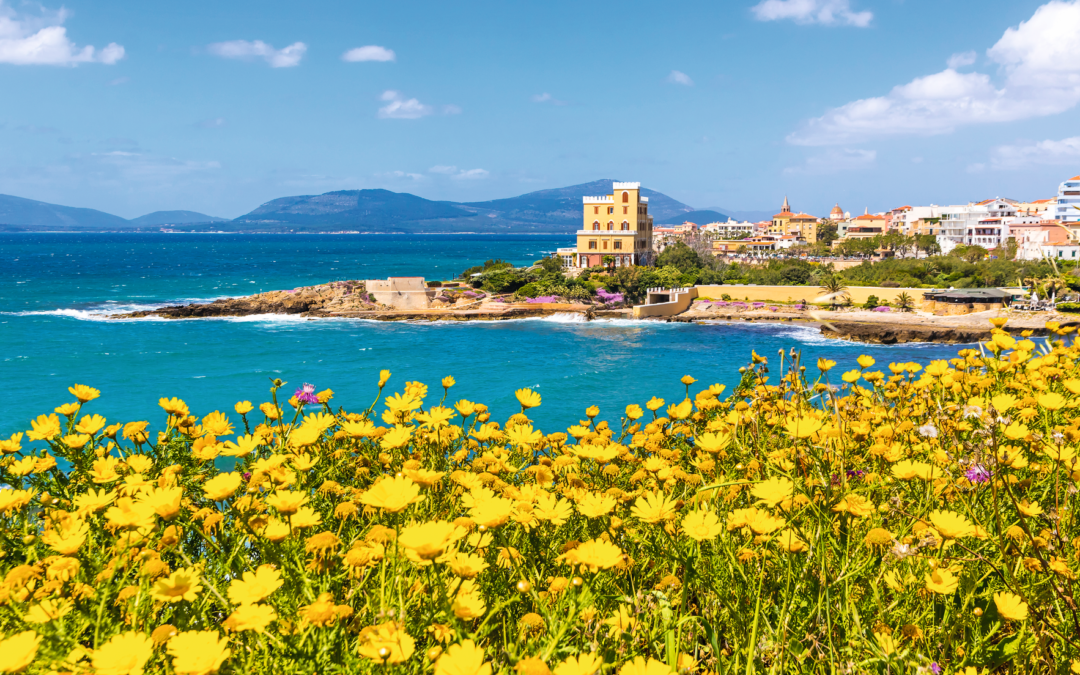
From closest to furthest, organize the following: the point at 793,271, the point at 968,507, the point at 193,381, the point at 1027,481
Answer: the point at 968,507 → the point at 1027,481 → the point at 193,381 → the point at 793,271

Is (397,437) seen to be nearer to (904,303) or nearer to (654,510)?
(654,510)

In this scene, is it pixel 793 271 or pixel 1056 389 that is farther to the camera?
pixel 793 271

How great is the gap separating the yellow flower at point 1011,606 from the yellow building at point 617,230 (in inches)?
1661

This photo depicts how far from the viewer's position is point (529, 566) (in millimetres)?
1646

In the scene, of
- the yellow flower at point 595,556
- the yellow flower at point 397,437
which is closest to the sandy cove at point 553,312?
the yellow flower at point 397,437

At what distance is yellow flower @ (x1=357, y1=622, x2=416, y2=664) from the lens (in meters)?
1.06

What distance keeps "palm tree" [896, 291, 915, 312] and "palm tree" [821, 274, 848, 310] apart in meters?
2.79

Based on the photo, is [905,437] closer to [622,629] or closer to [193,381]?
[622,629]

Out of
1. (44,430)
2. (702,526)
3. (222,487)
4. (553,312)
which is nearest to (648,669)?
(702,526)

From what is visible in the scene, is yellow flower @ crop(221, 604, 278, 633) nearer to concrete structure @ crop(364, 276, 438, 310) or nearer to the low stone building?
concrete structure @ crop(364, 276, 438, 310)

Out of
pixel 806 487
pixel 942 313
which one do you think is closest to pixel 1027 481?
pixel 806 487

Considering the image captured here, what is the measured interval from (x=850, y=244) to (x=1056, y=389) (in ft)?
208

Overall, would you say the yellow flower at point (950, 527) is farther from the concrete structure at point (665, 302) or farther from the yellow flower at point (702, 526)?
the concrete structure at point (665, 302)

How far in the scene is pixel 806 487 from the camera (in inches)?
79.0
